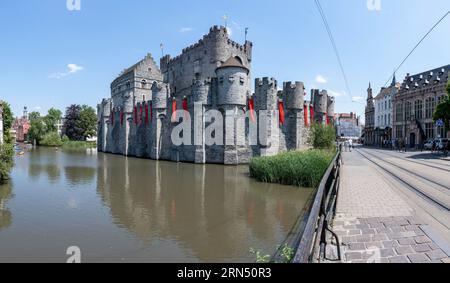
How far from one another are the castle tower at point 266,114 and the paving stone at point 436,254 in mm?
22366

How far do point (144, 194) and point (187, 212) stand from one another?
4.21 meters

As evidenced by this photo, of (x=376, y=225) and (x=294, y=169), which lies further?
(x=294, y=169)

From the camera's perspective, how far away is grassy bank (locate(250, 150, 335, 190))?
15563mm

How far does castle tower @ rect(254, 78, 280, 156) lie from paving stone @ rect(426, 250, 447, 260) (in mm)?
22366

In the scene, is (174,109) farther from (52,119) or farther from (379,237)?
(52,119)

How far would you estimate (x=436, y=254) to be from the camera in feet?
13.6

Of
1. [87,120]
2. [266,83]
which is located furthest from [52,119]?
[266,83]

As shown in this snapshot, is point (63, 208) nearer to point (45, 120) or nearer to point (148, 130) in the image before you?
point (148, 130)

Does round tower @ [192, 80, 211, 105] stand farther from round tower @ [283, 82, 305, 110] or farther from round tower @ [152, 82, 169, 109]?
round tower @ [283, 82, 305, 110]

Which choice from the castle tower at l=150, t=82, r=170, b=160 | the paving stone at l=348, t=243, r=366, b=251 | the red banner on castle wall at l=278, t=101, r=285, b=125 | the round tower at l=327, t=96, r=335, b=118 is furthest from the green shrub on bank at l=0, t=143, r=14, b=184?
the round tower at l=327, t=96, r=335, b=118

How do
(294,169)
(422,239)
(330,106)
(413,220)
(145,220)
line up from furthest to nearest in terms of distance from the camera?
(330,106), (294,169), (145,220), (413,220), (422,239)

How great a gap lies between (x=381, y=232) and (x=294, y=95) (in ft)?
82.7
